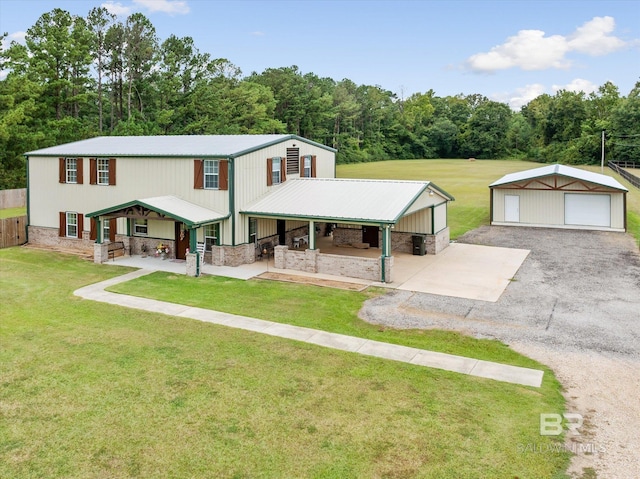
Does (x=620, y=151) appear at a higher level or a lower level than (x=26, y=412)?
higher

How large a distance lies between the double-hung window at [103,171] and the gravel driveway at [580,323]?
1518 centimetres

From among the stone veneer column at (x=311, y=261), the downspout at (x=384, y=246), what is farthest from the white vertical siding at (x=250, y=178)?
the downspout at (x=384, y=246)

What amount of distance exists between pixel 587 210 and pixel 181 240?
23844 millimetres

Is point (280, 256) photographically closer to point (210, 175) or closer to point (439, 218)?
point (210, 175)

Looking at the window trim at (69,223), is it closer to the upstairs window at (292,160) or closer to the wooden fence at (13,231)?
the wooden fence at (13,231)

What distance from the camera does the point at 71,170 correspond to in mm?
26312

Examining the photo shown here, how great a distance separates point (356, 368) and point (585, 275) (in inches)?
525

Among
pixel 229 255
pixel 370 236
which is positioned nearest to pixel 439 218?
pixel 370 236

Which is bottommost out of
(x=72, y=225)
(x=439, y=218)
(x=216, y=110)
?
(x=72, y=225)

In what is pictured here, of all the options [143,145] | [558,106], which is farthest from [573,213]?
[558,106]

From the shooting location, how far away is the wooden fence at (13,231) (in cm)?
2673

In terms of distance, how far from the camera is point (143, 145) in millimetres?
26109

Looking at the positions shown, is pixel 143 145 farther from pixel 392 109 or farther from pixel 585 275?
pixel 392 109

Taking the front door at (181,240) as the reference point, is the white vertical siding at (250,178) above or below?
above
